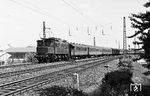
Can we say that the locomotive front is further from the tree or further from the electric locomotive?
the tree

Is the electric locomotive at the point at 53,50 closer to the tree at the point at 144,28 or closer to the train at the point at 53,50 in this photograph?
the train at the point at 53,50

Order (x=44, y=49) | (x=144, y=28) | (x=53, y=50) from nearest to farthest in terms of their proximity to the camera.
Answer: (x=144, y=28)
(x=44, y=49)
(x=53, y=50)

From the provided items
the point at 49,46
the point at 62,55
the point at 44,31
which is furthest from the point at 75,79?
the point at 44,31

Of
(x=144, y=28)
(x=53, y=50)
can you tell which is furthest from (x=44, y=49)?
(x=144, y=28)

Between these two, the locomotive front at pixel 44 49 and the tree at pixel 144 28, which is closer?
the tree at pixel 144 28

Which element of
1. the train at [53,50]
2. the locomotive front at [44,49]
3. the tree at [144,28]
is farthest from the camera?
the train at [53,50]

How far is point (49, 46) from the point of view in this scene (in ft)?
124

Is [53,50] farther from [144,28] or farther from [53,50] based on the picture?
[144,28]

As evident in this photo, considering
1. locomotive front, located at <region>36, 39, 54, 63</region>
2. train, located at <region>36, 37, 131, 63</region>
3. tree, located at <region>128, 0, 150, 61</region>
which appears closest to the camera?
tree, located at <region>128, 0, 150, 61</region>

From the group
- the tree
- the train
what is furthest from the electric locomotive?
the tree

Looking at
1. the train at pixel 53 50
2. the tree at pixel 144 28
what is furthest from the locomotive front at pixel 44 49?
the tree at pixel 144 28

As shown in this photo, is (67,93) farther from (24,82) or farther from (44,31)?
(44,31)

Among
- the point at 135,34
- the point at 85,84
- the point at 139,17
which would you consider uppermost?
the point at 139,17

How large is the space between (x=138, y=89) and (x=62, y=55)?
32119 mm
